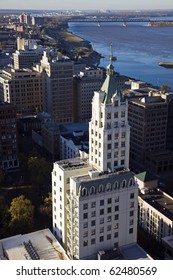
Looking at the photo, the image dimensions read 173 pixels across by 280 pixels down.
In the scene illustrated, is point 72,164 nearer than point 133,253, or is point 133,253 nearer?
point 133,253

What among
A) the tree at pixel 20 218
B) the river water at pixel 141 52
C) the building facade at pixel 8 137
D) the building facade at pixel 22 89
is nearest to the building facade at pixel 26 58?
the building facade at pixel 22 89

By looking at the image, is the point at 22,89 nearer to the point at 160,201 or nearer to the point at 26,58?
the point at 26,58

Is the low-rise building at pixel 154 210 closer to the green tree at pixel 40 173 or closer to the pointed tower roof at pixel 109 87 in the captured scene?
the green tree at pixel 40 173

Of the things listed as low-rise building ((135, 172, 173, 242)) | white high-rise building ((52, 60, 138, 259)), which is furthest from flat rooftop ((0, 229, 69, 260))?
low-rise building ((135, 172, 173, 242))

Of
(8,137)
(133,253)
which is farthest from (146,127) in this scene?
(133,253)

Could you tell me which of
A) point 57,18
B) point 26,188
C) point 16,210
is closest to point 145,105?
point 26,188

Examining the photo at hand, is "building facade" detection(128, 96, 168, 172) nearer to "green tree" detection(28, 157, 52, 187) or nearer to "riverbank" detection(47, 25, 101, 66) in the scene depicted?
"green tree" detection(28, 157, 52, 187)

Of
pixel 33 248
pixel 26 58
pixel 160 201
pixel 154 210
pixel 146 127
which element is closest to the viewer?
pixel 33 248
